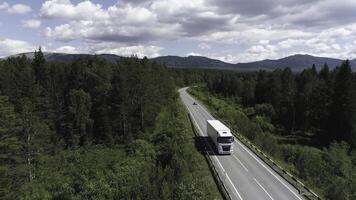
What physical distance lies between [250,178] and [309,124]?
6509 centimetres

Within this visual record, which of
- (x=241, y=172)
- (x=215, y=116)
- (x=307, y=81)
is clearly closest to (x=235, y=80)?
(x=307, y=81)

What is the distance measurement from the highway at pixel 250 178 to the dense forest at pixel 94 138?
2.14 m

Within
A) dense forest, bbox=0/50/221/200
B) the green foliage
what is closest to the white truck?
dense forest, bbox=0/50/221/200

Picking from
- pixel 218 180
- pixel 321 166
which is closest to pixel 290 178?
pixel 218 180

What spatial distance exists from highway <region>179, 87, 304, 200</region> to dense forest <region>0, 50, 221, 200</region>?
2.14m

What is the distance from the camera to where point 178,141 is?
46500 millimetres

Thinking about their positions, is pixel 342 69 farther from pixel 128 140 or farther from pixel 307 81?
pixel 128 140

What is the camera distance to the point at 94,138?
71312 millimetres

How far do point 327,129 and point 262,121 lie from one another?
57.4 ft

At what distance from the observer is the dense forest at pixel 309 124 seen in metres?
48.2

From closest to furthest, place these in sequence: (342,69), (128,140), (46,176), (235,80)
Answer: (46,176)
(128,140)
(342,69)
(235,80)

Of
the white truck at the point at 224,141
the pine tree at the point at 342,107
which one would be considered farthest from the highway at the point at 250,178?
the pine tree at the point at 342,107

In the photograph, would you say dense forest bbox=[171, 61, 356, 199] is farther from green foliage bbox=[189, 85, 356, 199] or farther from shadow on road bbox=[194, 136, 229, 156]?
shadow on road bbox=[194, 136, 229, 156]

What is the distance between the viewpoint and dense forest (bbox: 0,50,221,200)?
35.2 meters
